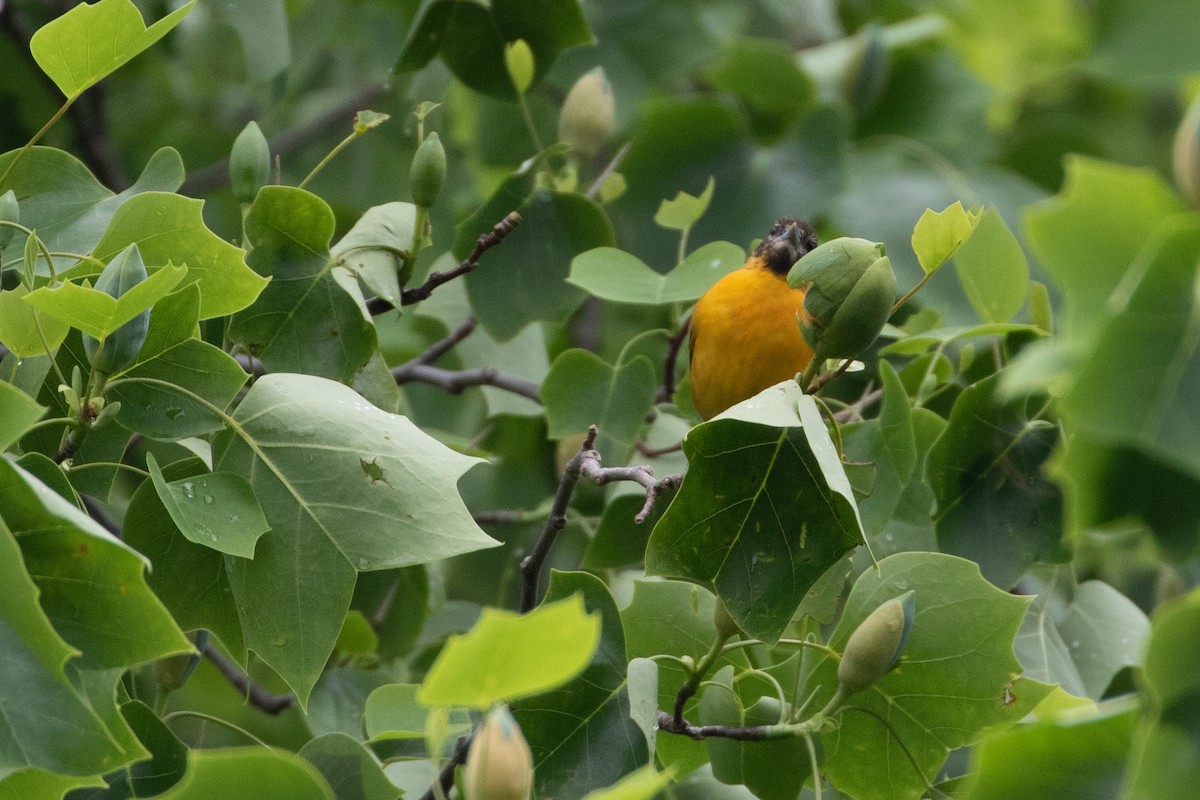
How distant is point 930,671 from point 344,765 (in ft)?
2.58

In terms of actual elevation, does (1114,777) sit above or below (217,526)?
below

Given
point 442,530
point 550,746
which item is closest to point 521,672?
point 442,530

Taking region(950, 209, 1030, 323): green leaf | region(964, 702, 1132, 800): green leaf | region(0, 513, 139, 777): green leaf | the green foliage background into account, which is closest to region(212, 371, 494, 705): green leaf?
the green foliage background

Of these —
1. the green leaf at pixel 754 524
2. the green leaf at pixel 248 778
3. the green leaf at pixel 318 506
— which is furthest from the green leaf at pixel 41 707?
the green leaf at pixel 754 524

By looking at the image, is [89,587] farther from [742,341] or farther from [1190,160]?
[742,341]

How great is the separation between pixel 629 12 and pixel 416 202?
2328 mm

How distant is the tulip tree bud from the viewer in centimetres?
152

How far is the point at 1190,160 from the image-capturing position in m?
1.09

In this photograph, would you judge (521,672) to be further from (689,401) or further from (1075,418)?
(689,401)

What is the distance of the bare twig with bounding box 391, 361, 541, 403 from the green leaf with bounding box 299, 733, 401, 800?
42.5 inches

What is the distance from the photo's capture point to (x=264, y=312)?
6.55 ft

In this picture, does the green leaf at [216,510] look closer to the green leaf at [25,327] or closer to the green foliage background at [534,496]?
the green foliage background at [534,496]

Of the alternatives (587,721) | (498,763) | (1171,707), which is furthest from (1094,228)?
(587,721)

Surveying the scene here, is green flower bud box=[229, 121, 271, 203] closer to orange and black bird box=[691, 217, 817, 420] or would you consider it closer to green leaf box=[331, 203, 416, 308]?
green leaf box=[331, 203, 416, 308]
